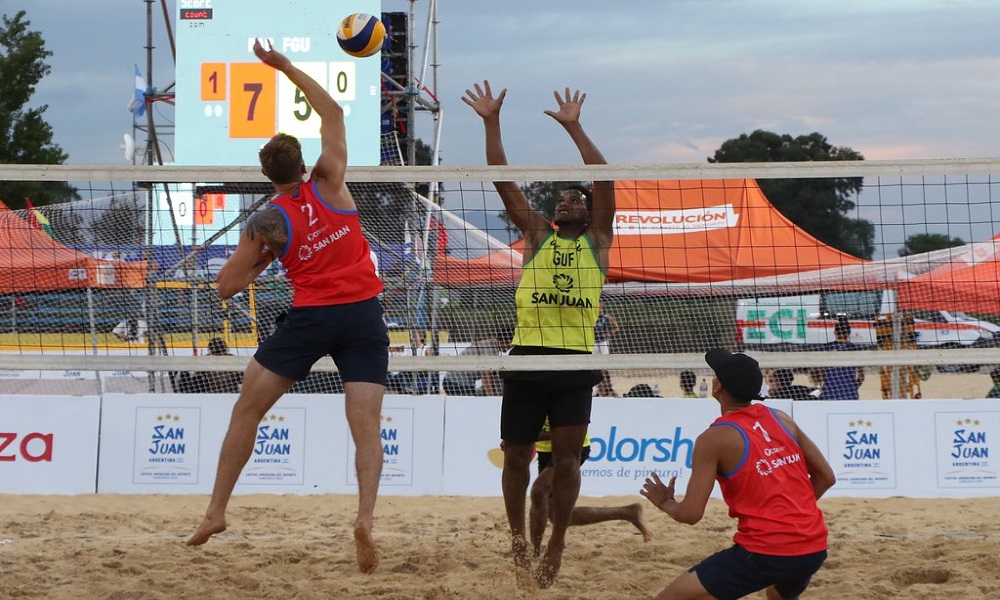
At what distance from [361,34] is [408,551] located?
303 centimetres

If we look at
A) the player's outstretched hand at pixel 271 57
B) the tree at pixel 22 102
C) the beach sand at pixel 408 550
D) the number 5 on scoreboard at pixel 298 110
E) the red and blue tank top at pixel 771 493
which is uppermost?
the tree at pixel 22 102

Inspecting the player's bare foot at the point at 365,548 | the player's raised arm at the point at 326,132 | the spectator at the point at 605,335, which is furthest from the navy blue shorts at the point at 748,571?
the spectator at the point at 605,335

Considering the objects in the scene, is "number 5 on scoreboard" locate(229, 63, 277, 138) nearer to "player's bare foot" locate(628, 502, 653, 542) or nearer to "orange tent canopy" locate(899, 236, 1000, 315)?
"orange tent canopy" locate(899, 236, 1000, 315)

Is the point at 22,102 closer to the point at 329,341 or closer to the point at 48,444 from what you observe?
the point at 48,444

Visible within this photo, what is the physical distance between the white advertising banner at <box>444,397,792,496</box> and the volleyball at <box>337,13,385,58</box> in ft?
14.1

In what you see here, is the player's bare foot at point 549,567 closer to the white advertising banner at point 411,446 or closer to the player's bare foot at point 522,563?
the player's bare foot at point 522,563

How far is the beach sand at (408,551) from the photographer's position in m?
4.81

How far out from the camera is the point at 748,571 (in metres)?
3.56

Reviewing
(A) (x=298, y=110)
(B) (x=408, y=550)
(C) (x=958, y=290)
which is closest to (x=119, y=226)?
(B) (x=408, y=550)

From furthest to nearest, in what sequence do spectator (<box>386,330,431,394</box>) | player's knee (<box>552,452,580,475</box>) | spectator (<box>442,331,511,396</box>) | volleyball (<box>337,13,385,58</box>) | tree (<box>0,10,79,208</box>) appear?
tree (<box>0,10,79,208</box>)
spectator (<box>442,331,511,396</box>)
spectator (<box>386,330,431,394</box>)
player's knee (<box>552,452,580,475</box>)
volleyball (<box>337,13,385,58</box>)

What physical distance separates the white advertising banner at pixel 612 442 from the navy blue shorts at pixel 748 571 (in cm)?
463

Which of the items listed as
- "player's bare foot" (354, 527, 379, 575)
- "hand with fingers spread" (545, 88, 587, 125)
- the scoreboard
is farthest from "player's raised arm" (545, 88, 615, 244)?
the scoreboard

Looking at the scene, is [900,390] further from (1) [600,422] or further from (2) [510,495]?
(2) [510,495]

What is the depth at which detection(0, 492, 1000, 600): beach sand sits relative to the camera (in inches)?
189
